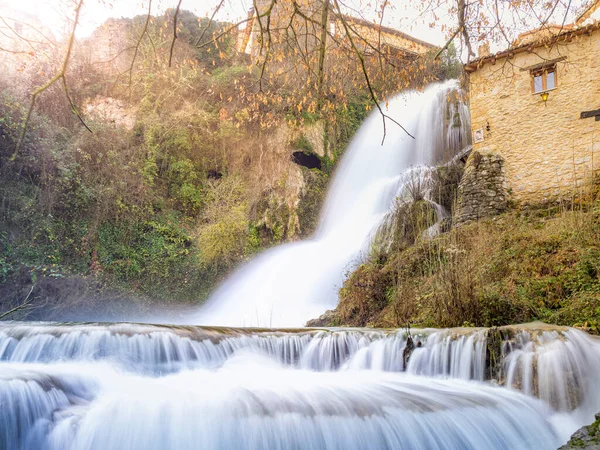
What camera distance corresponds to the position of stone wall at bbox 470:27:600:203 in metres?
11.2

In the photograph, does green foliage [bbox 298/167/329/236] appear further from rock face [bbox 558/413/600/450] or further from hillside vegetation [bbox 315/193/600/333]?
rock face [bbox 558/413/600/450]

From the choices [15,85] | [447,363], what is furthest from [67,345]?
[15,85]

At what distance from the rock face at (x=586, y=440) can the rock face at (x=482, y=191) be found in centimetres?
939

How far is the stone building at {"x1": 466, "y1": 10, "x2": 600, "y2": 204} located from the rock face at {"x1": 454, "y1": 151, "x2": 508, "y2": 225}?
0.58 feet

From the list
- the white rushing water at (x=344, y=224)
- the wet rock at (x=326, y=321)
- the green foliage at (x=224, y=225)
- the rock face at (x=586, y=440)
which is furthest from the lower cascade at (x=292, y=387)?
the green foliage at (x=224, y=225)

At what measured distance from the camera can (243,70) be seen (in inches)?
682

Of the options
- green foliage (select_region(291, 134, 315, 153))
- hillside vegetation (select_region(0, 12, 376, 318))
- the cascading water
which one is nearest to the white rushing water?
hillside vegetation (select_region(0, 12, 376, 318))

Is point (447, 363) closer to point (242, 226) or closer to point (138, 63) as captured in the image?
point (242, 226)

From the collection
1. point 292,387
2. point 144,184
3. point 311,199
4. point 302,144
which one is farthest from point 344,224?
point 292,387

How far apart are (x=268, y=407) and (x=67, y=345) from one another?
2.90 meters

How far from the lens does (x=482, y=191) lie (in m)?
12.1

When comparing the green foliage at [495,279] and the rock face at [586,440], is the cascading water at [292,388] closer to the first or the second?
the rock face at [586,440]

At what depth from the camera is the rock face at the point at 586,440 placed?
2.52 metres

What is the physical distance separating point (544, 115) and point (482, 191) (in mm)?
2471
